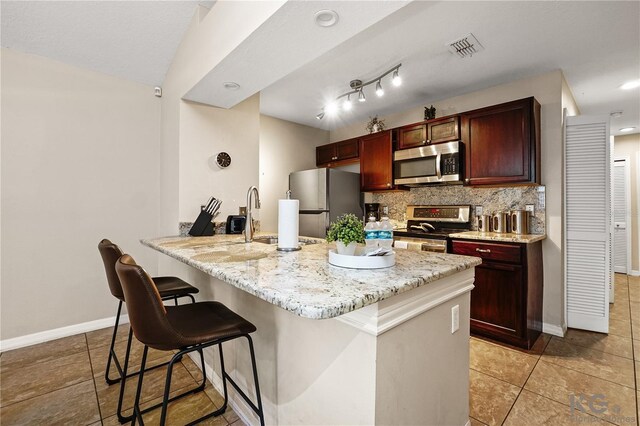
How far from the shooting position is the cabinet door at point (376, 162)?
3797 mm

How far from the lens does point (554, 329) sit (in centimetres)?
281

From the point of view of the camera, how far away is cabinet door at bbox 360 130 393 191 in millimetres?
3797

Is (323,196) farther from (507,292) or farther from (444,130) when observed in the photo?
(507,292)

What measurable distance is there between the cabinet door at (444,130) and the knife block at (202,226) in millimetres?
2580

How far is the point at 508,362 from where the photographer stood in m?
2.30

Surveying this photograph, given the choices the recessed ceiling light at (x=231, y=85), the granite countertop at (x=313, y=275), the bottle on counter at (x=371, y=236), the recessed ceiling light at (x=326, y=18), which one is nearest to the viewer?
the granite countertop at (x=313, y=275)

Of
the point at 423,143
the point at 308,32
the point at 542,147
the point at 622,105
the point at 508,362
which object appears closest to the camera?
the point at 308,32

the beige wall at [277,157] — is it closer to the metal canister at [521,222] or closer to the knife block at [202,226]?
the knife block at [202,226]

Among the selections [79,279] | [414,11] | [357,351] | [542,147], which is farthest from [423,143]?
[79,279]

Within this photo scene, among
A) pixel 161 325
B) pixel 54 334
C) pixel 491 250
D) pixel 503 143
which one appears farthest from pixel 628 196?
pixel 54 334

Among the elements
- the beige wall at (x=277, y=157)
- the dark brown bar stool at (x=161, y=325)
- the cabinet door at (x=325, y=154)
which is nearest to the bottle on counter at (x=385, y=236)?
the dark brown bar stool at (x=161, y=325)

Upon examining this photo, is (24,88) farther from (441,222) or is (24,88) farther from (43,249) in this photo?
(441,222)

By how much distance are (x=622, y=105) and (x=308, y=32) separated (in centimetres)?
447

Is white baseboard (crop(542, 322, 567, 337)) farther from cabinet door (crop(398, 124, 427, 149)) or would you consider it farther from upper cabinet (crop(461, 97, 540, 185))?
cabinet door (crop(398, 124, 427, 149))
